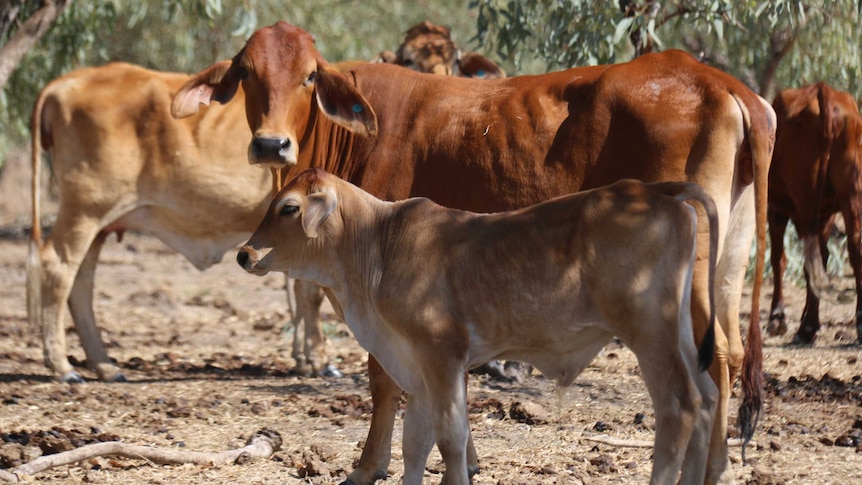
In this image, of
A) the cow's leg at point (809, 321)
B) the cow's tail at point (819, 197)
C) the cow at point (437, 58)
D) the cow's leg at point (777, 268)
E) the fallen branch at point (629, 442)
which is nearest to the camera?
the fallen branch at point (629, 442)

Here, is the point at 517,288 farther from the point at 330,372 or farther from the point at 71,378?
the point at 71,378

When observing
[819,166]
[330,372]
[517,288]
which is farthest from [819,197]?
[517,288]

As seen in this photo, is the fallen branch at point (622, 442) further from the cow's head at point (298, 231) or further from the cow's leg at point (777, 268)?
the cow's leg at point (777, 268)

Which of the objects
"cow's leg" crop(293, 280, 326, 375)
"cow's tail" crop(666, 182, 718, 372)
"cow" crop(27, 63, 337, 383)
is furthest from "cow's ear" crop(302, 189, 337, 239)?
"cow" crop(27, 63, 337, 383)

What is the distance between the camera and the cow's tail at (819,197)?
8891 millimetres

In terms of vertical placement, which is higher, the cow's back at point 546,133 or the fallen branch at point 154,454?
the cow's back at point 546,133

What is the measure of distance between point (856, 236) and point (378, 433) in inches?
202

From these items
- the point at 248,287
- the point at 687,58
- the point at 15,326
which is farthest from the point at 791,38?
the point at 15,326

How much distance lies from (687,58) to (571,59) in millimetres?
3042

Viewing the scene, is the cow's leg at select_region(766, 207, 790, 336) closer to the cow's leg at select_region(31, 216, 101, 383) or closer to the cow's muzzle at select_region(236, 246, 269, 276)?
the cow's leg at select_region(31, 216, 101, 383)

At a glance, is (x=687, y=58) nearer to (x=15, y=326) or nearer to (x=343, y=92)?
(x=343, y=92)

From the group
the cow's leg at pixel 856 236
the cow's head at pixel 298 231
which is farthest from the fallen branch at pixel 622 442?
the cow's leg at pixel 856 236

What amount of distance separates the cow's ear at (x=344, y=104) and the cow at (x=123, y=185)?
3.00 m

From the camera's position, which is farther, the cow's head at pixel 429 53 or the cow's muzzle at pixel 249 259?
the cow's head at pixel 429 53
